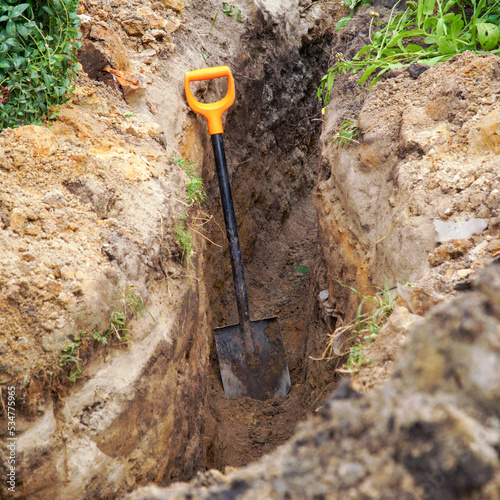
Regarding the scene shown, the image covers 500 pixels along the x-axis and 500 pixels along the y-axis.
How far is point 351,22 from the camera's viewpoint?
341cm

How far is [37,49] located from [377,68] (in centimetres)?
205

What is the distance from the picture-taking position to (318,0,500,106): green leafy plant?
245 cm

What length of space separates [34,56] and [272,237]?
3.00m

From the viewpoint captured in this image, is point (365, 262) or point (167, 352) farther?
point (365, 262)

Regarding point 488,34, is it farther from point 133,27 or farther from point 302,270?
point 302,270

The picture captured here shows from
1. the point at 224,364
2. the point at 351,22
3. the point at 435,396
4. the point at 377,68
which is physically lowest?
the point at 224,364

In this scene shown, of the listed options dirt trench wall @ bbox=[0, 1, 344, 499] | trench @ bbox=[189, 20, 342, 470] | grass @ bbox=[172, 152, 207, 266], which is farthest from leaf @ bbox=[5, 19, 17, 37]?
trench @ bbox=[189, 20, 342, 470]

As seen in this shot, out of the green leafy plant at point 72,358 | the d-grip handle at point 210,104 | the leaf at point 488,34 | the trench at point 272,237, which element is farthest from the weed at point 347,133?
the green leafy plant at point 72,358

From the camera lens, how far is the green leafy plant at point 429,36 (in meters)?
2.45

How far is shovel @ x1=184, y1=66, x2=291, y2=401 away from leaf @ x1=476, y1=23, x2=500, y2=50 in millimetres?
1614

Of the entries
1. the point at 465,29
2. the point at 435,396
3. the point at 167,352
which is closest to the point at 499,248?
the point at 435,396

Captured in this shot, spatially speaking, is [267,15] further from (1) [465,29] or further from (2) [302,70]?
(1) [465,29]

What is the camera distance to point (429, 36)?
2580 mm

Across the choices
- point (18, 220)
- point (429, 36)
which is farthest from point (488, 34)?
point (18, 220)
